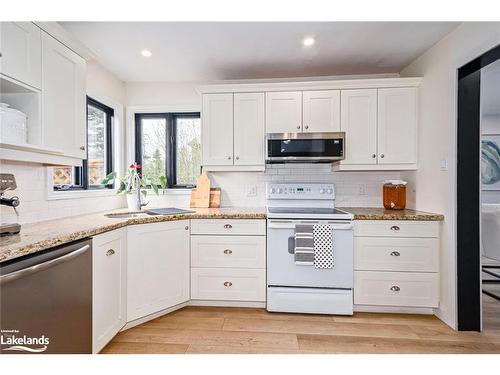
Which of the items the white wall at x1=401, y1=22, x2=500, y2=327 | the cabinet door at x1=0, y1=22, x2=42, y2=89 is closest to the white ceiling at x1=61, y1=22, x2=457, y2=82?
the white wall at x1=401, y1=22, x2=500, y2=327

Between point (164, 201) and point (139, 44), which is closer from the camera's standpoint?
point (139, 44)

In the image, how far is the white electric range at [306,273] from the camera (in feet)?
7.60

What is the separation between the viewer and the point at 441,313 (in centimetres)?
225

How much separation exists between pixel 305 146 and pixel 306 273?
1202mm

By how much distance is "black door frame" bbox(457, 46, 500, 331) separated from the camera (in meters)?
2.04

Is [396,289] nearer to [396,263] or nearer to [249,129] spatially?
[396,263]

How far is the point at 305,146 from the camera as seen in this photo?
2.60 meters

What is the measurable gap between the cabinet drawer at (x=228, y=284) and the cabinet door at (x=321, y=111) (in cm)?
153

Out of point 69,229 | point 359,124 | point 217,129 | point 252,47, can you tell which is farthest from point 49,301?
point 359,124

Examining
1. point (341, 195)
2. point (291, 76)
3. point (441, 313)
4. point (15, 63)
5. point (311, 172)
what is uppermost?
point (291, 76)

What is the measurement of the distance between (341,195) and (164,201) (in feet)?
6.92

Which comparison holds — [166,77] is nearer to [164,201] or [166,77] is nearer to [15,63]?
[164,201]

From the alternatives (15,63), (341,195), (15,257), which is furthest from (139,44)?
(341,195)

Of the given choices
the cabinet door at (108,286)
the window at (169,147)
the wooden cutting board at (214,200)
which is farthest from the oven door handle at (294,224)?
the window at (169,147)
